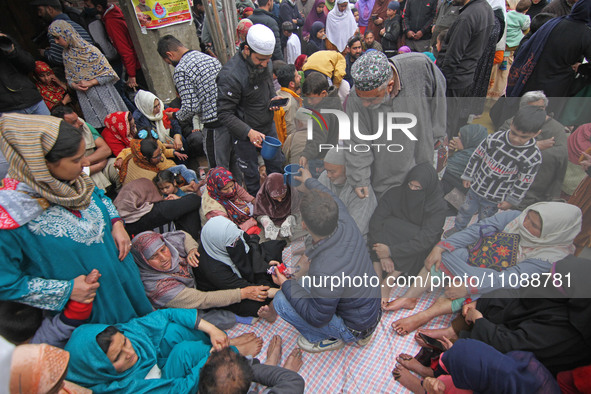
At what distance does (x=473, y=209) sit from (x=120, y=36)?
181 inches

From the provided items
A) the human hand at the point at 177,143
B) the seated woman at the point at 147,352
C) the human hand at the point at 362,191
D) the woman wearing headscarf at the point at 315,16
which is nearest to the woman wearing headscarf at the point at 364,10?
the woman wearing headscarf at the point at 315,16

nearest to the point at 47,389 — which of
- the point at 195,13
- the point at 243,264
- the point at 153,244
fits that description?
the point at 153,244

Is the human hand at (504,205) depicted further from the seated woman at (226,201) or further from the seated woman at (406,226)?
the seated woman at (226,201)

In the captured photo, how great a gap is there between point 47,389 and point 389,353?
1712 mm

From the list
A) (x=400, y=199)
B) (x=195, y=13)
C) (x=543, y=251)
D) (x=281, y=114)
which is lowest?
(x=543, y=251)

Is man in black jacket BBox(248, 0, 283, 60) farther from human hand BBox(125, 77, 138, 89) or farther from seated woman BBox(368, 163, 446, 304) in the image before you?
seated woman BBox(368, 163, 446, 304)

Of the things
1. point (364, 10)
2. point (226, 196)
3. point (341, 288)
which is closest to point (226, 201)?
point (226, 196)

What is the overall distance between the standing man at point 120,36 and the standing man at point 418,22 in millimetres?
4351

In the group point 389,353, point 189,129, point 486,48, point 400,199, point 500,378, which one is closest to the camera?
point 500,378

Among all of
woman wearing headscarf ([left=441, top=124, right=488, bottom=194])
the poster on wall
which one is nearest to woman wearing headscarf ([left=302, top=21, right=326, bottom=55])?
the poster on wall

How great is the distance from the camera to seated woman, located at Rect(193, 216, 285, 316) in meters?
→ 2.10

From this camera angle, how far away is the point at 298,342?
2.00 metres

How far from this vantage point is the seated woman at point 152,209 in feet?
8.02

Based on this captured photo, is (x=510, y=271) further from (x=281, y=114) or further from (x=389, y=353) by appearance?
(x=281, y=114)
